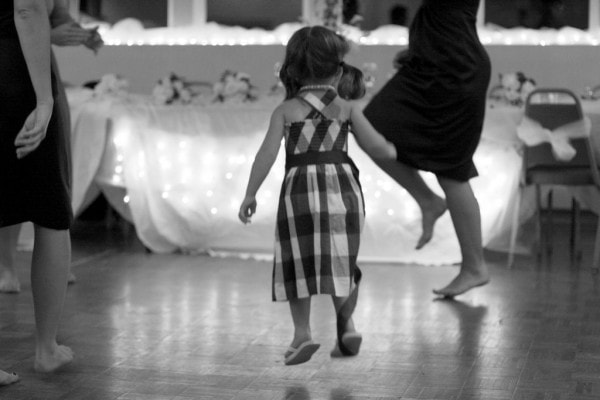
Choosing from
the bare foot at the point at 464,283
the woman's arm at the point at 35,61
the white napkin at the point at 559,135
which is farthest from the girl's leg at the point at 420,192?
the woman's arm at the point at 35,61

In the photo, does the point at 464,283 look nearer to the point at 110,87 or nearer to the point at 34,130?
the point at 34,130

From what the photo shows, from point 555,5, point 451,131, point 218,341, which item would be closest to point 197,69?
point 555,5

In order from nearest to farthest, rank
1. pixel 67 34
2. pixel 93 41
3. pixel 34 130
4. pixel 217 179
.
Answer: pixel 34 130 → pixel 67 34 → pixel 93 41 → pixel 217 179

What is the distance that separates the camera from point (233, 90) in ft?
18.8

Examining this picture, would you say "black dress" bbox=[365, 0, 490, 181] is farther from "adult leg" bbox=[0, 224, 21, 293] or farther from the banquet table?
"adult leg" bbox=[0, 224, 21, 293]

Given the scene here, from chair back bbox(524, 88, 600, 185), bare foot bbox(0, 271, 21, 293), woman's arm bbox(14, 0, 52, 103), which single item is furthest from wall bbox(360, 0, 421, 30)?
woman's arm bbox(14, 0, 52, 103)

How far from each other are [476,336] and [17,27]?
5.59ft

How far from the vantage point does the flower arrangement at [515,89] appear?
5.66 meters

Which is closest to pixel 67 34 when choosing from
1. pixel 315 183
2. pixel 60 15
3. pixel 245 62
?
pixel 60 15

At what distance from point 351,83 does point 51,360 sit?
45.7 inches

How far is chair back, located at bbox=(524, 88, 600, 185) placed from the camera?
16.8 feet

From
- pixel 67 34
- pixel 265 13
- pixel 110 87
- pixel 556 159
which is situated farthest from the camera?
pixel 265 13

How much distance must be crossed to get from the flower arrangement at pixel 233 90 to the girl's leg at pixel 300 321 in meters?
2.80

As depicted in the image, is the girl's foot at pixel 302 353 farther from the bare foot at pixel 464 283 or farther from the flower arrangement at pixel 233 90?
the flower arrangement at pixel 233 90
